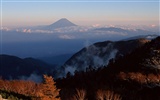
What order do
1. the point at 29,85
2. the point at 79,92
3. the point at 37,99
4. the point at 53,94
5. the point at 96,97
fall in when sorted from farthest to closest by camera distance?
the point at 29,85 < the point at 79,92 < the point at 96,97 < the point at 53,94 < the point at 37,99

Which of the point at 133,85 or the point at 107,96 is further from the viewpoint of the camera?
the point at 133,85

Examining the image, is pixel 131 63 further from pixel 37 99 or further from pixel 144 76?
pixel 37 99

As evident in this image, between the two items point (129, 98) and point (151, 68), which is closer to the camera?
point (129, 98)

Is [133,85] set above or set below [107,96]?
below

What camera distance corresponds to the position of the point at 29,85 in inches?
4537

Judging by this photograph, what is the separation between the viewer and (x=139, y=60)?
142500mm

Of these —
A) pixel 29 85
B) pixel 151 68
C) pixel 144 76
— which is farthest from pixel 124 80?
pixel 29 85

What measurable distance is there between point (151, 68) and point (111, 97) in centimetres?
4871

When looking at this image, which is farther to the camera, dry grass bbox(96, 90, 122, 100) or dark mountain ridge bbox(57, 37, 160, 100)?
dark mountain ridge bbox(57, 37, 160, 100)

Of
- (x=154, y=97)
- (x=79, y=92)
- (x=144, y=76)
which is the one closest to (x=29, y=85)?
(x=79, y=92)

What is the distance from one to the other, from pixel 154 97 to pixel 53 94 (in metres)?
30.5

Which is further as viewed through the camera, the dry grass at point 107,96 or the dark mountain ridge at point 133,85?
the dark mountain ridge at point 133,85

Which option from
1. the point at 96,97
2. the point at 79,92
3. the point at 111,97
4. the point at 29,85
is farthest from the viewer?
the point at 29,85

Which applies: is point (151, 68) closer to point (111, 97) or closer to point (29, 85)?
point (29, 85)
